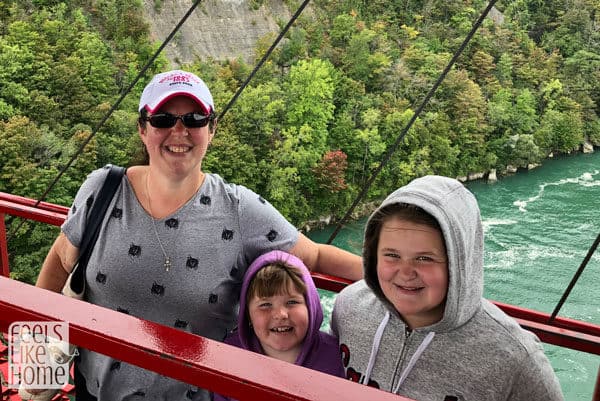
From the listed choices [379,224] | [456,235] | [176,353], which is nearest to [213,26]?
[379,224]

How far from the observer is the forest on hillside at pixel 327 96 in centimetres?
1783

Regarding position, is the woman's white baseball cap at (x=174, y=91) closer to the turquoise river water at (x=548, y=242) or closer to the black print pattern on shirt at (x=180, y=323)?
the black print pattern on shirt at (x=180, y=323)

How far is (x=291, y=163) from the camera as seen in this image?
70.8ft

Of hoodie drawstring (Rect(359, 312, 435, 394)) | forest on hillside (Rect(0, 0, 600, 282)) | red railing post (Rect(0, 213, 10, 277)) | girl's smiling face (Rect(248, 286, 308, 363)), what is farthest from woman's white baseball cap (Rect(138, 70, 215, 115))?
forest on hillside (Rect(0, 0, 600, 282))

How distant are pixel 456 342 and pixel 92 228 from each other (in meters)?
0.72

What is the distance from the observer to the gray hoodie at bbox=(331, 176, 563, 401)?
0.92m

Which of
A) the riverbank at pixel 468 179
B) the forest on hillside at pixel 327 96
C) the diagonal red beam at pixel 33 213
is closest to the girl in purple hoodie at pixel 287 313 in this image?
the diagonal red beam at pixel 33 213

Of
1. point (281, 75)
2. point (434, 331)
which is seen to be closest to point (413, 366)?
point (434, 331)

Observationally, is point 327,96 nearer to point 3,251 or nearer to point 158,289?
point 3,251

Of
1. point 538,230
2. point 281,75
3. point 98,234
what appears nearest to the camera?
point 98,234

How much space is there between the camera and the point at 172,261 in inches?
46.9

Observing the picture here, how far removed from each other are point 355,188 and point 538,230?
665 cm

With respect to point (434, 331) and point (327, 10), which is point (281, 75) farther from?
point (434, 331)

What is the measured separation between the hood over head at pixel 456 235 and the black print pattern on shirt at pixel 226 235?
1.14 feet
